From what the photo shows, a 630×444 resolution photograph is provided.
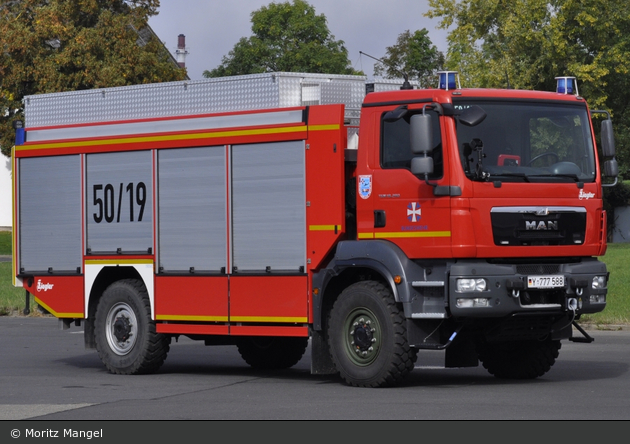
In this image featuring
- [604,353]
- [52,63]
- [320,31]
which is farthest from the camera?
[320,31]

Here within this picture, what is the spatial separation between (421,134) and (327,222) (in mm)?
1537

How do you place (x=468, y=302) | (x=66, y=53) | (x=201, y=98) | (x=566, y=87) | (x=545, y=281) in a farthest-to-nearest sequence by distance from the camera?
(x=66, y=53) < (x=201, y=98) < (x=566, y=87) < (x=545, y=281) < (x=468, y=302)

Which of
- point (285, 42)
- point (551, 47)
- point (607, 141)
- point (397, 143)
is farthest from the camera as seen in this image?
point (285, 42)

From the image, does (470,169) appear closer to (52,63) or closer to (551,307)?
(551,307)

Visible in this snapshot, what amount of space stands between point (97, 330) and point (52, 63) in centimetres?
2614

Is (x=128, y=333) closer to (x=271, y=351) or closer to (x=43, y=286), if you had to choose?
(x=43, y=286)

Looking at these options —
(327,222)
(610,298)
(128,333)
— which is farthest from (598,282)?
(610,298)

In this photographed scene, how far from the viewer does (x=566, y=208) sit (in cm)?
1157

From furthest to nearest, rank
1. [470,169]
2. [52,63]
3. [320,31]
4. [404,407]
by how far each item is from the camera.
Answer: [320,31] < [52,63] < [470,169] < [404,407]

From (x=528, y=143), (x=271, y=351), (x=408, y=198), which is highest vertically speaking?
(x=528, y=143)

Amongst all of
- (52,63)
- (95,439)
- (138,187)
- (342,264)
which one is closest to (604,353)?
(342,264)

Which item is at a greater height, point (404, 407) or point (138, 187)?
point (138, 187)

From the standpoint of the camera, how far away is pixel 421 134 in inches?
433

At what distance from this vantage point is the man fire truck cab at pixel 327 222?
11227mm
